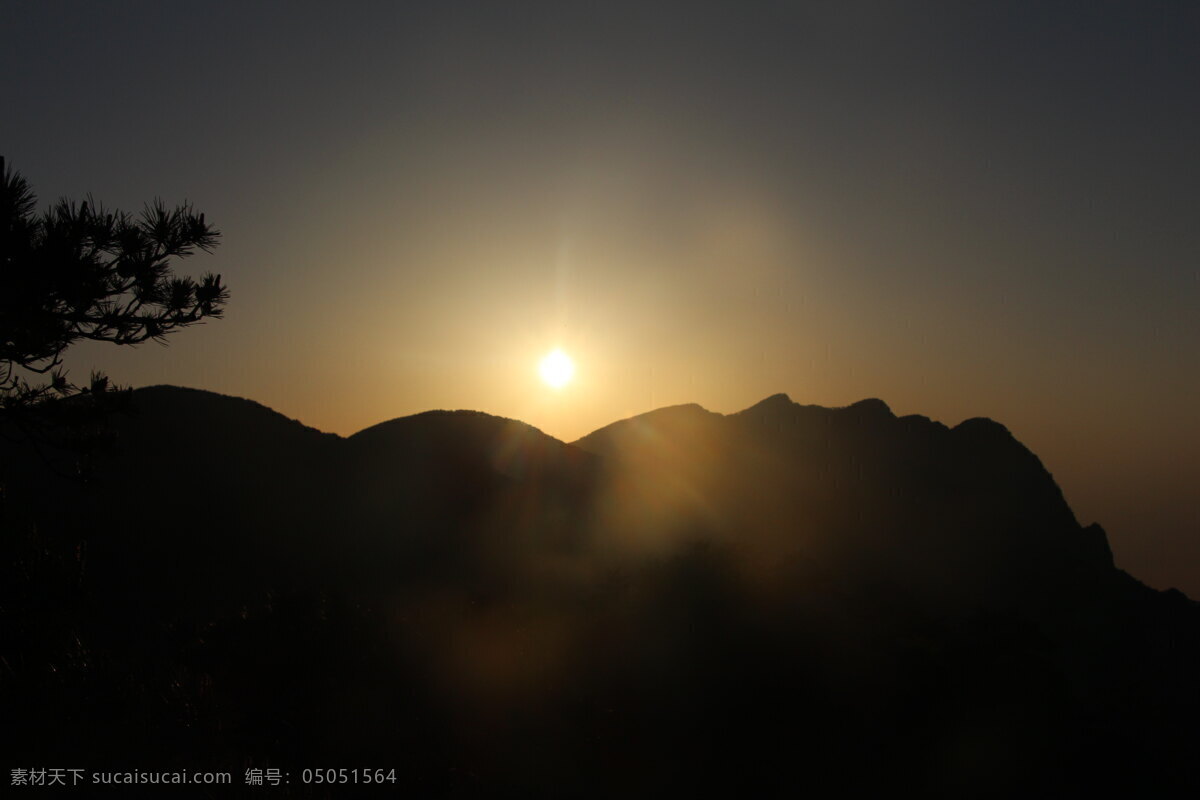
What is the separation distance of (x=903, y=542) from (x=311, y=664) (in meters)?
149

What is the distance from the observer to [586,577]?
60.3 m

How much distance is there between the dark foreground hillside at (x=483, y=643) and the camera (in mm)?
11117

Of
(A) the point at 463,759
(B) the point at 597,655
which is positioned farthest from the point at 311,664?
(B) the point at 597,655

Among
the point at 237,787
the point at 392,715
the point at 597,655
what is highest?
the point at 237,787

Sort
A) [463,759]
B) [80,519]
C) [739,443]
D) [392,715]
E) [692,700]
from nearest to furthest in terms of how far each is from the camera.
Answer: [392,715] → [463,759] → [692,700] → [80,519] → [739,443]

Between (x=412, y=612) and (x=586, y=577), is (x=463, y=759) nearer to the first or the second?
(x=412, y=612)

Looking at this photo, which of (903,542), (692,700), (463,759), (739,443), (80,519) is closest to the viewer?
(463,759)

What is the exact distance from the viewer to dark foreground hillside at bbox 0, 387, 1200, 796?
36.5 feet

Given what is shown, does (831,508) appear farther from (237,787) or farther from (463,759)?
(237,787)

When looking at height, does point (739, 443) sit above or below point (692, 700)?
above

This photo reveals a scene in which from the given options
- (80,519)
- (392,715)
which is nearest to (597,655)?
(392,715)

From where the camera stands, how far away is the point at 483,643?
38.7m

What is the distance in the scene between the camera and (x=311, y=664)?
80.4ft

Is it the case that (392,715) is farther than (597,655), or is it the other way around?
(597,655)
